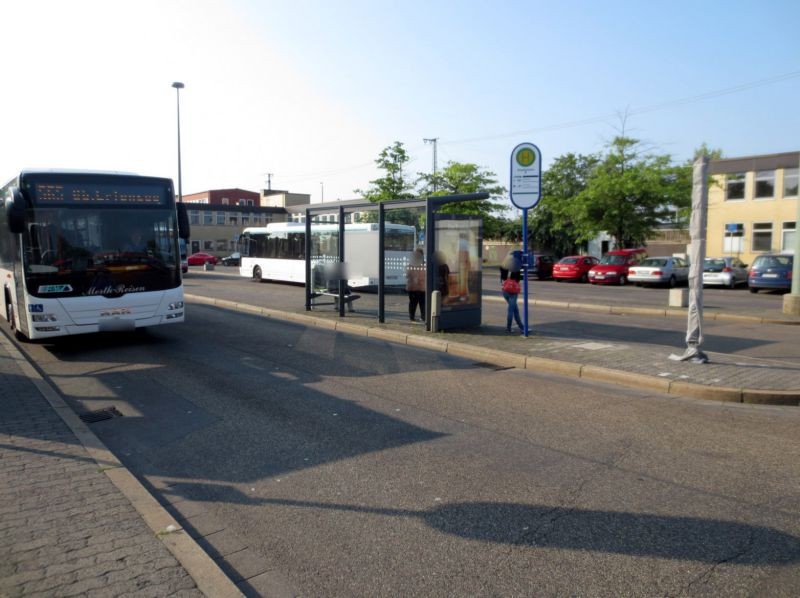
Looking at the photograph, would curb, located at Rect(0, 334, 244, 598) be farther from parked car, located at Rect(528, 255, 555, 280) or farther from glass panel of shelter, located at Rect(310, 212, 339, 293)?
parked car, located at Rect(528, 255, 555, 280)

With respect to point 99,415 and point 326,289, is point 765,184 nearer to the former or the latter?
point 326,289

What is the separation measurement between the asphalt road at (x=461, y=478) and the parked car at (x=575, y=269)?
2841 centimetres

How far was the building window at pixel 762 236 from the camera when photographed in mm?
43625

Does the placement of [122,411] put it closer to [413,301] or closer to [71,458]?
Result: [71,458]

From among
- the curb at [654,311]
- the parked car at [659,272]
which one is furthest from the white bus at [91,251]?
the parked car at [659,272]

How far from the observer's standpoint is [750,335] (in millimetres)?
13617

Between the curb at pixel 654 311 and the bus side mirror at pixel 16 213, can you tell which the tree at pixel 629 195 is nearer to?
the curb at pixel 654 311

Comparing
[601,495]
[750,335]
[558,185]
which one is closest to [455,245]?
[750,335]

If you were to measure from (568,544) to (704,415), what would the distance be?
157 inches

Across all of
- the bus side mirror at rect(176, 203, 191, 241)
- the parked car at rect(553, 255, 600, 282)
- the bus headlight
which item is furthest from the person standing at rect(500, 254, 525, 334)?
the parked car at rect(553, 255, 600, 282)

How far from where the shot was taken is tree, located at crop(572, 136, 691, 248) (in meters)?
37.7

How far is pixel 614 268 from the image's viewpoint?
33.9m

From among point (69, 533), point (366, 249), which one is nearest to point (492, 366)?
point (366, 249)

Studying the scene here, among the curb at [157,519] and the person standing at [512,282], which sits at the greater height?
the person standing at [512,282]
